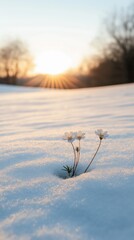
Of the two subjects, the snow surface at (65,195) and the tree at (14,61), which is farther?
the tree at (14,61)

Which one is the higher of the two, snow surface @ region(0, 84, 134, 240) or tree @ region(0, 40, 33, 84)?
tree @ region(0, 40, 33, 84)

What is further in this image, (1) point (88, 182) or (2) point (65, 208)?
(1) point (88, 182)

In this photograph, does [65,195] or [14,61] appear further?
[14,61]

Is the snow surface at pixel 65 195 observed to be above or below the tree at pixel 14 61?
below

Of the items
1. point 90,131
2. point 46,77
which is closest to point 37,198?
point 90,131

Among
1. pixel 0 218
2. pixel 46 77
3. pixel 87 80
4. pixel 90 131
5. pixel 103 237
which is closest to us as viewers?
pixel 103 237

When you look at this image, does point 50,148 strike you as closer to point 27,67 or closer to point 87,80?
point 87,80

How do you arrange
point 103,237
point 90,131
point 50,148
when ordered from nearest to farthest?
point 103,237, point 50,148, point 90,131

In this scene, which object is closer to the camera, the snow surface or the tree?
the snow surface
